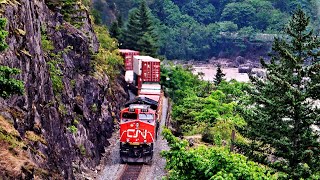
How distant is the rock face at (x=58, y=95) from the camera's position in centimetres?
1903

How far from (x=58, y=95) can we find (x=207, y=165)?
46.0ft

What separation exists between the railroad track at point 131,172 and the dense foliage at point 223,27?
334ft

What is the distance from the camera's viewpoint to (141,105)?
33125mm

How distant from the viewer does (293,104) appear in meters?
18.9

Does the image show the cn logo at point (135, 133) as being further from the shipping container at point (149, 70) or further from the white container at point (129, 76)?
the white container at point (129, 76)

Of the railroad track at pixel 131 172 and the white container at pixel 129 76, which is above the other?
the white container at pixel 129 76

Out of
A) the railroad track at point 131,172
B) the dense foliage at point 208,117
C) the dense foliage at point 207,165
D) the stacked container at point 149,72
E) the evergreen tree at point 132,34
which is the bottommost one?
the railroad track at point 131,172

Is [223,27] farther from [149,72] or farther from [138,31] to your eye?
[149,72]

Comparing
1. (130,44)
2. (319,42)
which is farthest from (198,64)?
(319,42)

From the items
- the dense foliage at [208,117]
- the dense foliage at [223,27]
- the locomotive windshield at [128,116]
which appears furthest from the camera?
the dense foliage at [223,27]

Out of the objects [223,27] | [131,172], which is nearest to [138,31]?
[131,172]

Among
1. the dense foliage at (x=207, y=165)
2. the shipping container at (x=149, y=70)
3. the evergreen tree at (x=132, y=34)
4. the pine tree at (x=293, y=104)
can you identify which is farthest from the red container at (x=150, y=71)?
the dense foliage at (x=207, y=165)

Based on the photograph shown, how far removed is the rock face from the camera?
62.4 ft

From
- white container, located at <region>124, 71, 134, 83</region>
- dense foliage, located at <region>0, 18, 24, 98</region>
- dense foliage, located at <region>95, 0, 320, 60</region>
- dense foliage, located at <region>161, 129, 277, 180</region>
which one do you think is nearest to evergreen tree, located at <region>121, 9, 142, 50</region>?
white container, located at <region>124, 71, 134, 83</region>
